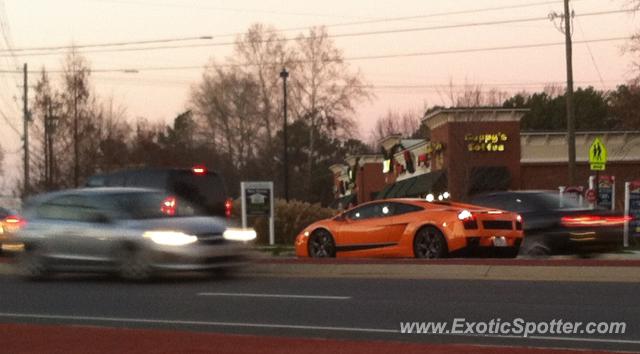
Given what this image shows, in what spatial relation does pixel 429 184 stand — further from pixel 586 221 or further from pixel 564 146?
pixel 586 221

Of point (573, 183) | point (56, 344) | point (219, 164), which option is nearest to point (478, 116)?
point (573, 183)

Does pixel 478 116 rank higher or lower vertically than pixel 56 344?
higher

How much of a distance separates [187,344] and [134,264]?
7.86 metres

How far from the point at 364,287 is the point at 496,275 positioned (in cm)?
256

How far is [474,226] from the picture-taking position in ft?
71.1

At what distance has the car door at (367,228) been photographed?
22922mm

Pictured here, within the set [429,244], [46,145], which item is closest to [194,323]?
[429,244]

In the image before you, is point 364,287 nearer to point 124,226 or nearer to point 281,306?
point 281,306

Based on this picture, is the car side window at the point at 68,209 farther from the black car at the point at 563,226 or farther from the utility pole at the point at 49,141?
the utility pole at the point at 49,141

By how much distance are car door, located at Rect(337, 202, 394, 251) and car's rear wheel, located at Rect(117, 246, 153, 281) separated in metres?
5.82

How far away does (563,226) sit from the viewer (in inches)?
882

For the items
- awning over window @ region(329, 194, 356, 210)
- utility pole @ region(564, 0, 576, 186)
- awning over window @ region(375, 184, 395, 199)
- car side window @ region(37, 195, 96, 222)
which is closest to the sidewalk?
car side window @ region(37, 195, 96, 222)

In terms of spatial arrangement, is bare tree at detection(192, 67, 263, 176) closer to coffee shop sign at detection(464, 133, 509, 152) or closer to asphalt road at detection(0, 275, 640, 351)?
coffee shop sign at detection(464, 133, 509, 152)

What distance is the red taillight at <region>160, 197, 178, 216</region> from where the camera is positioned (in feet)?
64.8
